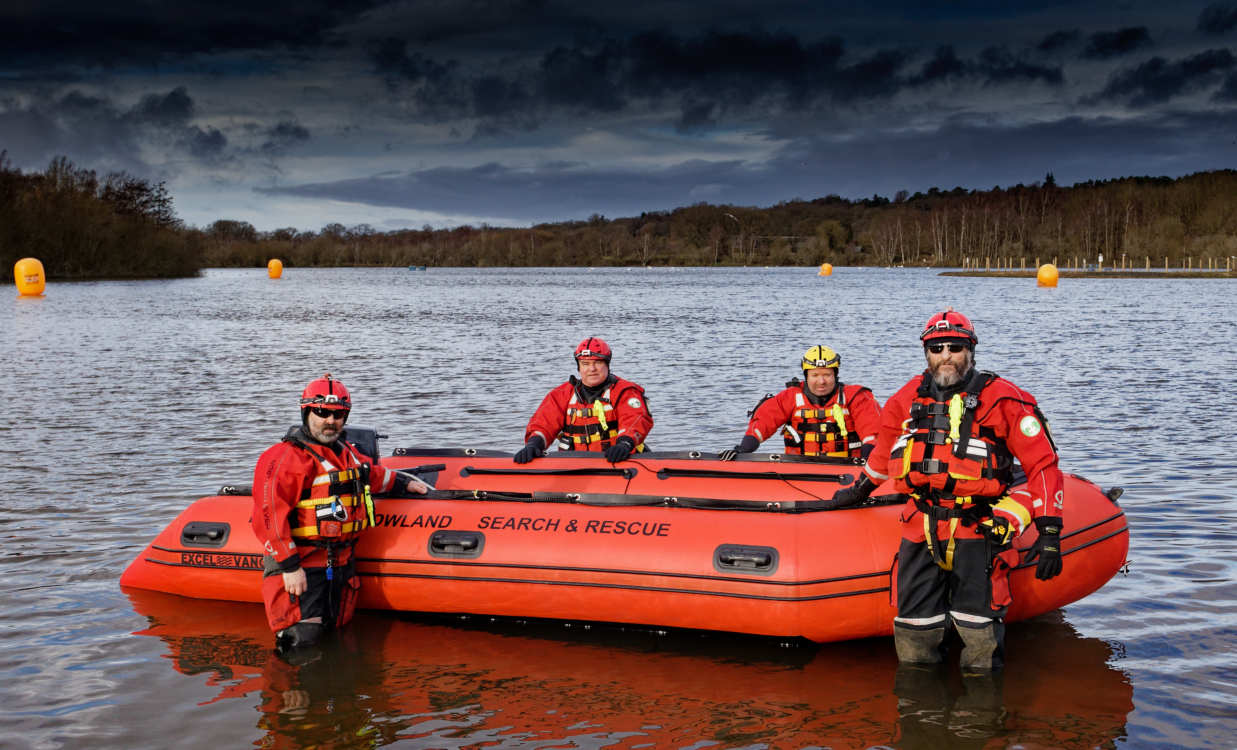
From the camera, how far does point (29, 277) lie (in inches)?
1731

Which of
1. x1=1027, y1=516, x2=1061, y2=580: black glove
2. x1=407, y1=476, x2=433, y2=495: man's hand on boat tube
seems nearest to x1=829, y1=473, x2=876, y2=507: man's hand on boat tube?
x1=1027, y1=516, x2=1061, y2=580: black glove

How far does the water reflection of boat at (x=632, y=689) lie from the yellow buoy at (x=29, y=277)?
143 ft


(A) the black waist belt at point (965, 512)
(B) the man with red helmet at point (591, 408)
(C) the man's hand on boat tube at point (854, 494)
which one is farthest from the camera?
(B) the man with red helmet at point (591, 408)

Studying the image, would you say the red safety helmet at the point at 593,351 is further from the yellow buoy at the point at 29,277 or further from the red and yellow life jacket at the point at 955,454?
the yellow buoy at the point at 29,277

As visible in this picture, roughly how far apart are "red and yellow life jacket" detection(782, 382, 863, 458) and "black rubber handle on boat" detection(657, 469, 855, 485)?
1015 mm

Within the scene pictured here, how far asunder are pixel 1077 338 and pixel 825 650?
2267 centimetres

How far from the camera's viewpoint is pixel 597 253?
576ft

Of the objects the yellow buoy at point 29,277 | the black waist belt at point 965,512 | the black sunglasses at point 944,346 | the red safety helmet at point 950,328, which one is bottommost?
the black waist belt at point 965,512

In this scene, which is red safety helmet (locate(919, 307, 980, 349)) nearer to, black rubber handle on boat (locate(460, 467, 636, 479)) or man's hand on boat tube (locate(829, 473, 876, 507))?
man's hand on boat tube (locate(829, 473, 876, 507))

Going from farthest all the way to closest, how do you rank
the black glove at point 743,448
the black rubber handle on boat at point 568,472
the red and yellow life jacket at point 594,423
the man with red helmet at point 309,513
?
the red and yellow life jacket at point 594,423, the black glove at point 743,448, the black rubber handle on boat at point 568,472, the man with red helmet at point 309,513

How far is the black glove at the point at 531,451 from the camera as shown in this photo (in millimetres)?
7578

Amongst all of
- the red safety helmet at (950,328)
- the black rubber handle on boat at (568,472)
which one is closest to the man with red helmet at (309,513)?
the black rubber handle on boat at (568,472)

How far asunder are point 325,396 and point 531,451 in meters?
2.28

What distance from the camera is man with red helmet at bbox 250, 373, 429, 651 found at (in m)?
5.51
